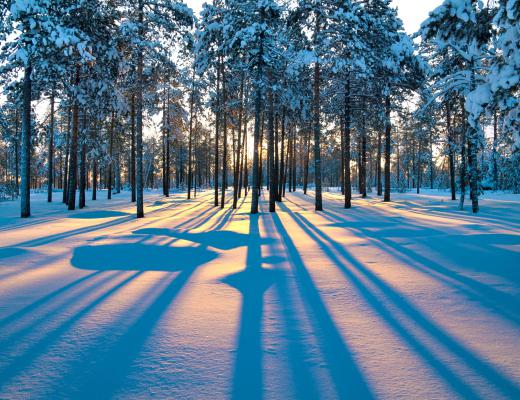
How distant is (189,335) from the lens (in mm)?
3207

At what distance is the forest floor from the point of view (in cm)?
240

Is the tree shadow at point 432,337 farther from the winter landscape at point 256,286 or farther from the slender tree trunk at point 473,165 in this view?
the slender tree trunk at point 473,165

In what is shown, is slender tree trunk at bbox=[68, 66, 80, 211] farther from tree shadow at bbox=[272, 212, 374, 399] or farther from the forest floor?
tree shadow at bbox=[272, 212, 374, 399]

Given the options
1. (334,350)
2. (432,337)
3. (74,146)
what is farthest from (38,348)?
(74,146)

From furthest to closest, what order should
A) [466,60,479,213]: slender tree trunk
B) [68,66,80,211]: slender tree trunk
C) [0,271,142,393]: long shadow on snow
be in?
[68,66,80,211]: slender tree trunk
[466,60,479,213]: slender tree trunk
[0,271,142,393]: long shadow on snow

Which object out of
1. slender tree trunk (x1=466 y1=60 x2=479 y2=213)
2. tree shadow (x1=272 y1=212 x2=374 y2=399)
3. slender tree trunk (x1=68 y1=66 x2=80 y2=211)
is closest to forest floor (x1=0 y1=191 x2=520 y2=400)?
tree shadow (x1=272 y1=212 x2=374 y2=399)

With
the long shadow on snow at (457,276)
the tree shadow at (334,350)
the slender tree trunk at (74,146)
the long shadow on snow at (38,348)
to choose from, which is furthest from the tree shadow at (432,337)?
the slender tree trunk at (74,146)

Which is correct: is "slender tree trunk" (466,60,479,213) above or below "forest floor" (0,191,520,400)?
above

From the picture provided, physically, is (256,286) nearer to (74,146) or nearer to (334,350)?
(334,350)

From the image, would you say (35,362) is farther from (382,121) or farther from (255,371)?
(382,121)

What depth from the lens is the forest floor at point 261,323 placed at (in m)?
2.40

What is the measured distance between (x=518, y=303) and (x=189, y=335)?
3.74m

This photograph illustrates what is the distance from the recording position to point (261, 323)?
3504 mm

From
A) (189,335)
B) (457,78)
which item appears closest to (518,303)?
(189,335)
